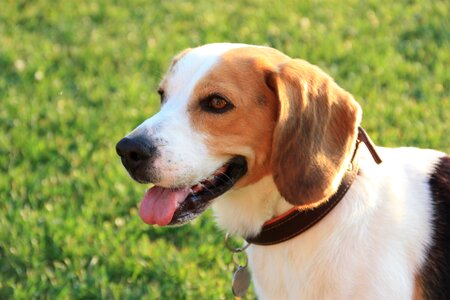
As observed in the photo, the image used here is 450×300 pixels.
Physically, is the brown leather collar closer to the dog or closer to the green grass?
the dog

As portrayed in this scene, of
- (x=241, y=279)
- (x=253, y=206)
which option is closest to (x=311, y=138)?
(x=253, y=206)

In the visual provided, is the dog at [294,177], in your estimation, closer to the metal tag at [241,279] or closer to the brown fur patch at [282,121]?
the brown fur patch at [282,121]

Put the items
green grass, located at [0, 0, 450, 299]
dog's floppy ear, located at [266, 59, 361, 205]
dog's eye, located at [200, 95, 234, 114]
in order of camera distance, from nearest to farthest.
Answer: dog's floppy ear, located at [266, 59, 361, 205] < dog's eye, located at [200, 95, 234, 114] < green grass, located at [0, 0, 450, 299]

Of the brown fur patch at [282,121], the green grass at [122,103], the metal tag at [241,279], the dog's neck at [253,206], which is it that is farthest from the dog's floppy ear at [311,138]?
the green grass at [122,103]

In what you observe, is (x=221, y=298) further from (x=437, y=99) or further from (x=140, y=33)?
(x=140, y=33)

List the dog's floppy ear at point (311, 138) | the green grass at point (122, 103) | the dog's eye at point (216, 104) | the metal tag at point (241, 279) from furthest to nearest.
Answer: the green grass at point (122, 103) → the metal tag at point (241, 279) → the dog's eye at point (216, 104) → the dog's floppy ear at point (311, 138)

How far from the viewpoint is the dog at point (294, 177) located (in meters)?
3.14

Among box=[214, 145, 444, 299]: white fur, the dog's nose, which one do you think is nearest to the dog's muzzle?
the dog's nose

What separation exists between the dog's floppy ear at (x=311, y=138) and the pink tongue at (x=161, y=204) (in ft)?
1.41

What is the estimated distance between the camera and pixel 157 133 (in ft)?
10.4

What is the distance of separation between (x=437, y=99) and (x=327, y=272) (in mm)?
3603

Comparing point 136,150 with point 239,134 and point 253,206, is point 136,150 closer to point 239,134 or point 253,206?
point 239,134

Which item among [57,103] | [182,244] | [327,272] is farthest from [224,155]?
[57,103]

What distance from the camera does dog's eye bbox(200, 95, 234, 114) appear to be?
3.25 metres
